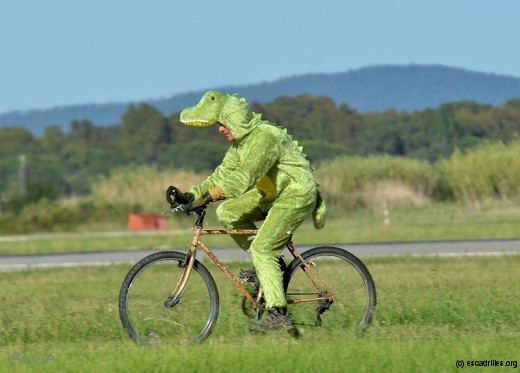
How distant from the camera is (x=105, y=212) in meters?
45.4

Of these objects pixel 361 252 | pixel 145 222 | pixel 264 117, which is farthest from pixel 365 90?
pixel 361 252

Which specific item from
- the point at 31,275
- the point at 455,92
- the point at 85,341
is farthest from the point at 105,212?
the point at 455,92

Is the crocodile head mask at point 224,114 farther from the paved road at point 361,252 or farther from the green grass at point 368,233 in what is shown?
the green grass at point 368,233

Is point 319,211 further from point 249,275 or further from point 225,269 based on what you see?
point 225,269

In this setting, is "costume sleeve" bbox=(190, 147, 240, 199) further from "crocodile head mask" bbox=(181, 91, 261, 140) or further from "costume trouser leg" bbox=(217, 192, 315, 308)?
"costume trouser leg" bbox=(217, 192, 315, 308)

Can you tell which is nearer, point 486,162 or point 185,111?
point 185,111

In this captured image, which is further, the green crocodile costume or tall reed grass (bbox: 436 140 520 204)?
tall reed grass (bbox: 436 140 520 204)

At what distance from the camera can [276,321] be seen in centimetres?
962

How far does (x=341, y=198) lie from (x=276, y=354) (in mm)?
39218

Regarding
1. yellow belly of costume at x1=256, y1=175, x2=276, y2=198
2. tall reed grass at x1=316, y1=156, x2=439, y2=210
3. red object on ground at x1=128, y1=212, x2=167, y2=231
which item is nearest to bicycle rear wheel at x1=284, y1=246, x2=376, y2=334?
yellow belly of costume at x1=256, y1=175, x2=276, y2=198

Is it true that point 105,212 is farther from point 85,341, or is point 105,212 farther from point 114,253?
point 85,341

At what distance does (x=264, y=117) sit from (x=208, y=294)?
66.4 m

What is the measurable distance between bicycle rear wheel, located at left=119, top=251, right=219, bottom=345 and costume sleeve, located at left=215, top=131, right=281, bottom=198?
2.46 ft

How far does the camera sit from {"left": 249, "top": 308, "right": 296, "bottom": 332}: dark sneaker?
31.5 feet
